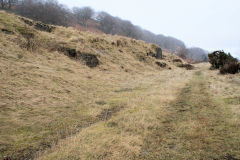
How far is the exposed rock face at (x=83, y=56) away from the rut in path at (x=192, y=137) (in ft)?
44.7

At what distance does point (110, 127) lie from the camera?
629cm

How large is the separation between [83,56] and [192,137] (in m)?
16.5

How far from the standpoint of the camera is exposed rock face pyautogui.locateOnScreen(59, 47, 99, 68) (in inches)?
719

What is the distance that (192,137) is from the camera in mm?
5441

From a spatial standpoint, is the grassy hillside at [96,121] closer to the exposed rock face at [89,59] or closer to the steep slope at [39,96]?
the steep slope at [39,96]

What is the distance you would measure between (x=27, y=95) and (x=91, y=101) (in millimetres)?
3675

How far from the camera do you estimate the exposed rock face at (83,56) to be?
719 inches

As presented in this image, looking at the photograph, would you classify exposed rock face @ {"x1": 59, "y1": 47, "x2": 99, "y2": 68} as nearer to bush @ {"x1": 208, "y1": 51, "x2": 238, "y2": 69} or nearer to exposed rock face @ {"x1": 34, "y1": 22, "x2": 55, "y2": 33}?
exposed rock face @ {"x1": 34, "y1": 22, "x2": 55, "y2": 33}

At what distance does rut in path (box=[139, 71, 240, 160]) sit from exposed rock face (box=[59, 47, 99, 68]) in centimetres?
1363

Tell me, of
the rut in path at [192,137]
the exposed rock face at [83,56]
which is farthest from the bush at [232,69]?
the exposed rock face at [83,56]

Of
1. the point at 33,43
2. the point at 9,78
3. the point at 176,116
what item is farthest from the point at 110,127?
the point at 33,43

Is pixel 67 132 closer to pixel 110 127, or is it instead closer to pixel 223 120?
pixel 110 127

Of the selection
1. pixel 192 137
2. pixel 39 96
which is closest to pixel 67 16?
pixel 39 96

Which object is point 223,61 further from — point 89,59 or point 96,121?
point 96,121
